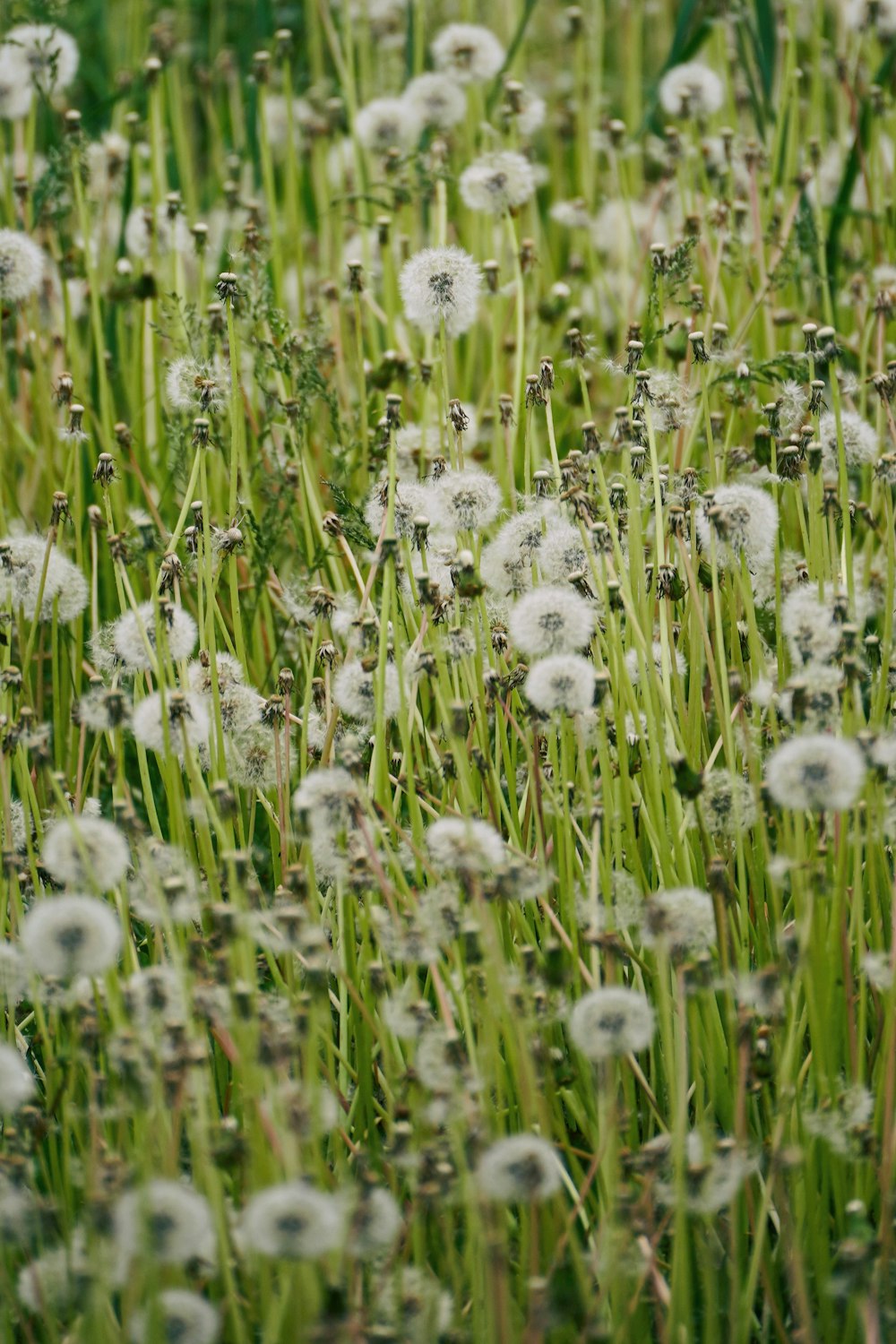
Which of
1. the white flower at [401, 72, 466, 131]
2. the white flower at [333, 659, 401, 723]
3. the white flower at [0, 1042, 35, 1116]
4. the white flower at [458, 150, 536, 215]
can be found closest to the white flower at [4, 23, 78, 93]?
the white flower at [401, 72, 466, 131]

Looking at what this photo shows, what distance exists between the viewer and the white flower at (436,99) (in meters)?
2.99

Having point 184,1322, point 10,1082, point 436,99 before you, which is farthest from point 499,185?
point 184,1322

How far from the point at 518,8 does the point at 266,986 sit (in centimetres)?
358

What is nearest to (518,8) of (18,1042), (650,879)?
(650,879)

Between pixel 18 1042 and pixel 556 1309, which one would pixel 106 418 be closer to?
pixel 18 1042

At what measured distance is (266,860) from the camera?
206 cm

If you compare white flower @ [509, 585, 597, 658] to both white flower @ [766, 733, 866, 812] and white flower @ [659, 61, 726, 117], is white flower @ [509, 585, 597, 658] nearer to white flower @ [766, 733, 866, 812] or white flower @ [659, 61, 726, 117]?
white flower @ [766, 733, 866, 812]

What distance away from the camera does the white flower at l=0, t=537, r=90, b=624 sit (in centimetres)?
199

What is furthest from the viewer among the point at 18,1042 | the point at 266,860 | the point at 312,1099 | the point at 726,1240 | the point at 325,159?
the point at 325,159

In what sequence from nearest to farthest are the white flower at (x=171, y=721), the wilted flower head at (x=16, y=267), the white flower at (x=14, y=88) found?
1. the white flower at (x=171, y=721)
2. the wilted flower head at (x=16, y=267)
3. the white flower at (x=14, y=88)

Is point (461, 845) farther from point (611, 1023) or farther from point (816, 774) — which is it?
point (816, 774)

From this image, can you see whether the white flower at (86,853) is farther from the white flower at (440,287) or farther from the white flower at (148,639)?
the white flower at (440,287)

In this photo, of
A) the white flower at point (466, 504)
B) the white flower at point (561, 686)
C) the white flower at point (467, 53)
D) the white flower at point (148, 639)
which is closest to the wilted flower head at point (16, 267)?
the white flower at point (148, 639)

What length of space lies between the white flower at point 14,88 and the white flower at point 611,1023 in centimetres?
252
